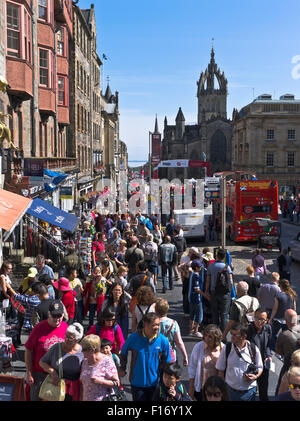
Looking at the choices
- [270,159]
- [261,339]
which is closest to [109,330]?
[261,339]

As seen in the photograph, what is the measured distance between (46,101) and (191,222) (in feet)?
31.3

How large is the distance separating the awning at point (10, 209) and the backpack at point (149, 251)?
4428 mm

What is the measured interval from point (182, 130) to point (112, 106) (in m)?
54.7

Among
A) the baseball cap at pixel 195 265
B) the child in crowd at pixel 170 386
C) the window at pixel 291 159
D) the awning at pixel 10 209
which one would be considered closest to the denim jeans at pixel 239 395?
the child in crowd at pixel 170 386

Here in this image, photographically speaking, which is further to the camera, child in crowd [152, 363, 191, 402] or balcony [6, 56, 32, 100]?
balcony [6, 56, 32, 100]

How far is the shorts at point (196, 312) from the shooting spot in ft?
33.2

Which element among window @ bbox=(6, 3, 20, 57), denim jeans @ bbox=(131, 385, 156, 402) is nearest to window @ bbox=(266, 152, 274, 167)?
window @ bbox=(6, 3, 20, 57)

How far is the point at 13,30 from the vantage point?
1655cm

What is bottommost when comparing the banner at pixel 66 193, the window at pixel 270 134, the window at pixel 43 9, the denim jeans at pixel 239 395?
the denim jeans at pixel 239 395

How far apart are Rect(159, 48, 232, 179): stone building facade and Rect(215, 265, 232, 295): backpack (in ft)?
340

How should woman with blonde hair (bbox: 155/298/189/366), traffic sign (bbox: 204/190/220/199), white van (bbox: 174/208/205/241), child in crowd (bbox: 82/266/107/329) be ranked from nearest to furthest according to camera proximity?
woman with blonde hair (bbox: 155/298/189/366) < child in crowd (bbox: 82/266/107/329) < white van (bbox: 174/208/205/241) < traffic sign (bbox: 204/190/220/199)

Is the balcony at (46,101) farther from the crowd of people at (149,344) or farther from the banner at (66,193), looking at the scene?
the crowd of people at (149,344)

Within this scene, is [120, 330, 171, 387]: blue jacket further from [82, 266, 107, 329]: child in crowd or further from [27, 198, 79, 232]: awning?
[27, 198, 79, 232]: awning

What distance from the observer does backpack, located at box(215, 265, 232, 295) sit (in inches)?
382
